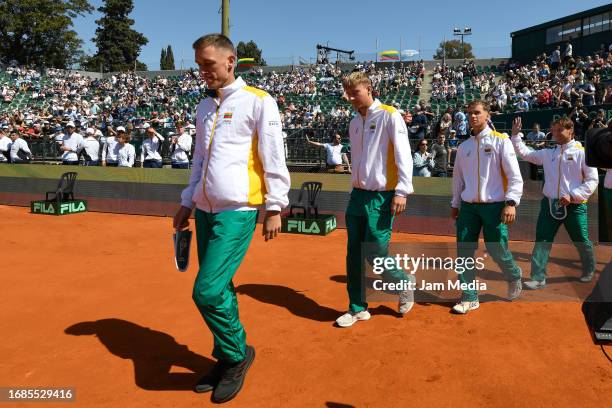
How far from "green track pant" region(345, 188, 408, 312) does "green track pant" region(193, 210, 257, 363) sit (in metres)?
1.45

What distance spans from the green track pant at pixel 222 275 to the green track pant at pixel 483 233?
2.56 metres

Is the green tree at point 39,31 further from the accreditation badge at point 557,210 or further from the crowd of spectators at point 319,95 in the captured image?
the accreditation badge at point 557,210

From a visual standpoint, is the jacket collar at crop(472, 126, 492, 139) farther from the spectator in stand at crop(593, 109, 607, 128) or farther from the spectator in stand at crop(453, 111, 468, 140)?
the spectator in stand at crop(453, 111, 468, 140)

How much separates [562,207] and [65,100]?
40.2 meters

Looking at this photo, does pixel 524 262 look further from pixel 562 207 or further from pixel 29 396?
pixel 29 396

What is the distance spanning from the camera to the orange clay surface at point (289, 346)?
11.0 ft

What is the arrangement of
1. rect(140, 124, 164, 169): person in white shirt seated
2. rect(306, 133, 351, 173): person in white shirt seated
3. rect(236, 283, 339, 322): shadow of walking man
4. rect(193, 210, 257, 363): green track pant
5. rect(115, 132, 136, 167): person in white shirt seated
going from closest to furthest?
rect(193, 210, 257, 363): green track pant, rect(236, 283, 339, 322): shadow of walking man, rect(306, 133, 351, 173): person in white shirt seated, rect(140, 124, 164, 169): person in white shirt seated, rect(115, 132, 136, 167): person in white shirt seated

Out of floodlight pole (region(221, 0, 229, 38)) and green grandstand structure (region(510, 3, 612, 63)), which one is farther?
green grandstand structure (region(510, 3, 612, 63))

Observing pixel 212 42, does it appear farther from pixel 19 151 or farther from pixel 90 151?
pixel 19 151

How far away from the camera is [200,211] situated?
3424mm

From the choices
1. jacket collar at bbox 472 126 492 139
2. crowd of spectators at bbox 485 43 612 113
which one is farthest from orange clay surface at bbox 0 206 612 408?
crowd of spectators at bbox 485 43 612 113

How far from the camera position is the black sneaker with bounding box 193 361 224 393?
3402mm

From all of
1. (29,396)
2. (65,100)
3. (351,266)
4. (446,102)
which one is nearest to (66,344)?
(29,396)

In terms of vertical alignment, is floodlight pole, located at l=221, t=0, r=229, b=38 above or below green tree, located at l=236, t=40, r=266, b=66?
below
